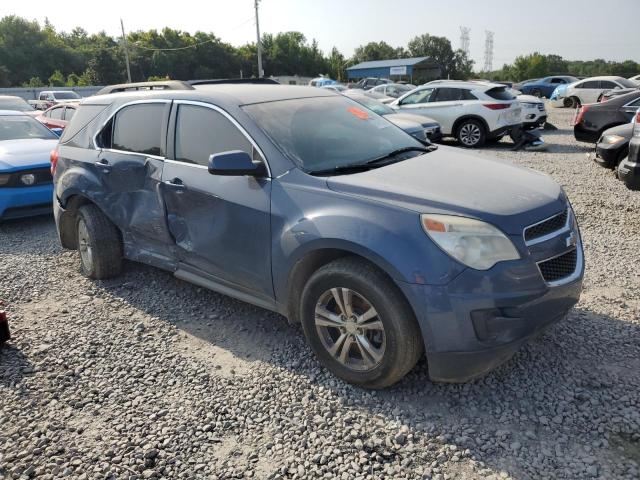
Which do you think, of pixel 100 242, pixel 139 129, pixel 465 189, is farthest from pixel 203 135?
pixel 465 189

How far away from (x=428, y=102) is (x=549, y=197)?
11315mm

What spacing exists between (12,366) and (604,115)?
11.7 meters

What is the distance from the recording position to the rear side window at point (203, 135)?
11.5 ft

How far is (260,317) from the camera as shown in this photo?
4055 millimetres

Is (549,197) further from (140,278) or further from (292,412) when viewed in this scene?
(140,278)

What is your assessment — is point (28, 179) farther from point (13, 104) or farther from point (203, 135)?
point (13, 104)

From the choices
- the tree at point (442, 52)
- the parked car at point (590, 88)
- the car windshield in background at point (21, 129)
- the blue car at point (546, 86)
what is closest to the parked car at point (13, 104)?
the car windshield in background at point (21, 129)

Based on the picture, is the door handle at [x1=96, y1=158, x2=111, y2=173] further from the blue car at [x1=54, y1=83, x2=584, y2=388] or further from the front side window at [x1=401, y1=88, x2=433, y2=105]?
the front side window at [x1=401, y1=88, x2=433, y2=105]

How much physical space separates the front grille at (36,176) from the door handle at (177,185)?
158 inches

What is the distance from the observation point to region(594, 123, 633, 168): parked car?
A: 8.19 meters

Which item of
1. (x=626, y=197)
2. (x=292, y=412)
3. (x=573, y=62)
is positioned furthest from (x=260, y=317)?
(x=573, y=62)

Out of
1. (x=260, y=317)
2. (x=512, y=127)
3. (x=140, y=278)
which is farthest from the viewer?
(x=512, y=127)

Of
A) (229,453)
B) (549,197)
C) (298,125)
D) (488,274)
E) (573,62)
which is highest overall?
(573,62)

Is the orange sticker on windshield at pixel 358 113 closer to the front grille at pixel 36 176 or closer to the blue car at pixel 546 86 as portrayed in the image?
the front grille at pixel 36 176
